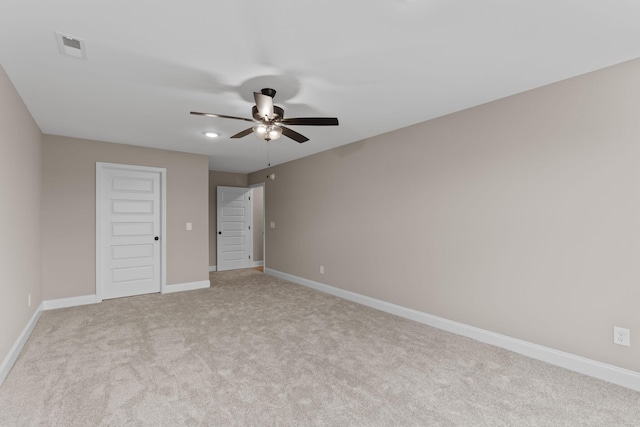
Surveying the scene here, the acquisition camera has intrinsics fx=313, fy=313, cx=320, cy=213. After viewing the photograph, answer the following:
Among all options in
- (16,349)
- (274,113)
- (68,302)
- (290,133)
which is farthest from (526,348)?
(68,302)

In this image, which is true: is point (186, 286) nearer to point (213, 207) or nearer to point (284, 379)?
point (213, 207)

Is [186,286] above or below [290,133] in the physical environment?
below

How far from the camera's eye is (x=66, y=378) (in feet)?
7.96

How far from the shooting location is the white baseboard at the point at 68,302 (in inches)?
169

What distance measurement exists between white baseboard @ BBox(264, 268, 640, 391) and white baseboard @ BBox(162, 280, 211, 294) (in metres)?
→ 2.81

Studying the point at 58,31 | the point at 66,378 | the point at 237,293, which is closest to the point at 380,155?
the point at 237,293

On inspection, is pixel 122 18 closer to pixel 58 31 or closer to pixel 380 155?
pixel 58 31

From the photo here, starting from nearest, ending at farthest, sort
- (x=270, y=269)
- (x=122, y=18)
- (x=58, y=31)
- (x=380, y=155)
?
(x=122, y=18) → (x=58, y=31) → (x=380, y=155) → (x=270, y=269)

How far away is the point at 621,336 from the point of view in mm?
2363

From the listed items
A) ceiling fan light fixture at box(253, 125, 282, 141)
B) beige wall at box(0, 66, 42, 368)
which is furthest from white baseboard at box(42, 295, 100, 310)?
ceiling fan light fixture at box(253, 125, 282, 141)

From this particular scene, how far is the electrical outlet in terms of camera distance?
2.33 metres

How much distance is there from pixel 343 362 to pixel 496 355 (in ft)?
4.62

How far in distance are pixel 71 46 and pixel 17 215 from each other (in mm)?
1812

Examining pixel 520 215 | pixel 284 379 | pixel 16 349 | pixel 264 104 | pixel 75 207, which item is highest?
pixel 264 104
